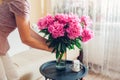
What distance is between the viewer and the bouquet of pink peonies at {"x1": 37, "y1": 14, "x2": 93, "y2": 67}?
1436 mm

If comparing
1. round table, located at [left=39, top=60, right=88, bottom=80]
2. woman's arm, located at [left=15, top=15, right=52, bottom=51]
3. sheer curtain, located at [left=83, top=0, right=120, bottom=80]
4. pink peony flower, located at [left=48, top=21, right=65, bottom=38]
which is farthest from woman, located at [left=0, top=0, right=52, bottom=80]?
sheer curtain, located at [left=83, top=0, right=120, bottom=80]

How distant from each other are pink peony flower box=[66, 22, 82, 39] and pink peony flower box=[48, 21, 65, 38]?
0.05 metres

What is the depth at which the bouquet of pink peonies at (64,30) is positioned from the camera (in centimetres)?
144

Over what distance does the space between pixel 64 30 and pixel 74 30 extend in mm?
90

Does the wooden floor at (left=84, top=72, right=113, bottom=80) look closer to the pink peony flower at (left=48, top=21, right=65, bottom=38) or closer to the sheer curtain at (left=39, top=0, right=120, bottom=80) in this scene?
the sheer curtain at (left=39, top=0, right=120, bottom=80)

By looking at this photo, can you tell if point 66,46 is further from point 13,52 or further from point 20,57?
point 13,52

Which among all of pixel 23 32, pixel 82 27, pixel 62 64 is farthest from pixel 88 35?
pixel 23 32

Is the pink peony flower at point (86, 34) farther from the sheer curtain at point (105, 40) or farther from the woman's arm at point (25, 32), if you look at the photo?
the sheer curtain at point (105, 40)

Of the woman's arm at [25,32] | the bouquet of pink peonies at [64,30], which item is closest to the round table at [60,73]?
the bouquet of pink peonies at [64,30]

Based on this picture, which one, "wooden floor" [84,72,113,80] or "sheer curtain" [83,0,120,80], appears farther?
"wooden floor" [84,72,113,80]

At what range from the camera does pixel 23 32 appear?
4.35 feet

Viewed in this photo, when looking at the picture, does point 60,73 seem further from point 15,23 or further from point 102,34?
point 102,34

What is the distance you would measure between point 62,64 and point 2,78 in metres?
0.54

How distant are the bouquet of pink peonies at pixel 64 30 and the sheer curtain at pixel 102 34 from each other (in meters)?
1.03
